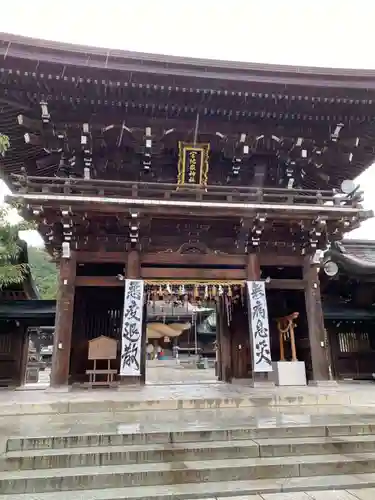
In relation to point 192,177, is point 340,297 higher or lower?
lower

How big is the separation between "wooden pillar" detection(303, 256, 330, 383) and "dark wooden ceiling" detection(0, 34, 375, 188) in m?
3.01

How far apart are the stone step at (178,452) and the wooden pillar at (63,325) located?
3.60 metres

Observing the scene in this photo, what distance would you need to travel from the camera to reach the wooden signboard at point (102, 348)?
1001cm

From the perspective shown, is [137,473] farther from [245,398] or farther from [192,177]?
[192,177]

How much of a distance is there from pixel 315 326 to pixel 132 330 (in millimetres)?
4615

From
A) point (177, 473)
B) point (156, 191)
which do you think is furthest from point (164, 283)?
point (177, 473)

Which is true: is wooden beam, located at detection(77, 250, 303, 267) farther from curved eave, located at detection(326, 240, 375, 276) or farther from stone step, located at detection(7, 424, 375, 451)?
stone step, located at detection(7, 424, 375, 451)

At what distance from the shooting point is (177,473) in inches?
165

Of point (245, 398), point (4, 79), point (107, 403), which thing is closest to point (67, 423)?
point (107, 403)

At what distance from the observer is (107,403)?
6938mm

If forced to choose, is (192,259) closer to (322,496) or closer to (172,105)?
(172,105)

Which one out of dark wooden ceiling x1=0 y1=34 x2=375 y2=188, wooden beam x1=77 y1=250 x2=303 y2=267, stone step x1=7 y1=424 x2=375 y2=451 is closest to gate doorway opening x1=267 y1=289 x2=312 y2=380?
wooden beam x1=77 y1=250 x2=303 y2=267

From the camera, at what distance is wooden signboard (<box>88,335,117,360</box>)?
10.0 m

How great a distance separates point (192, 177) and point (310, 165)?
3381 mm
